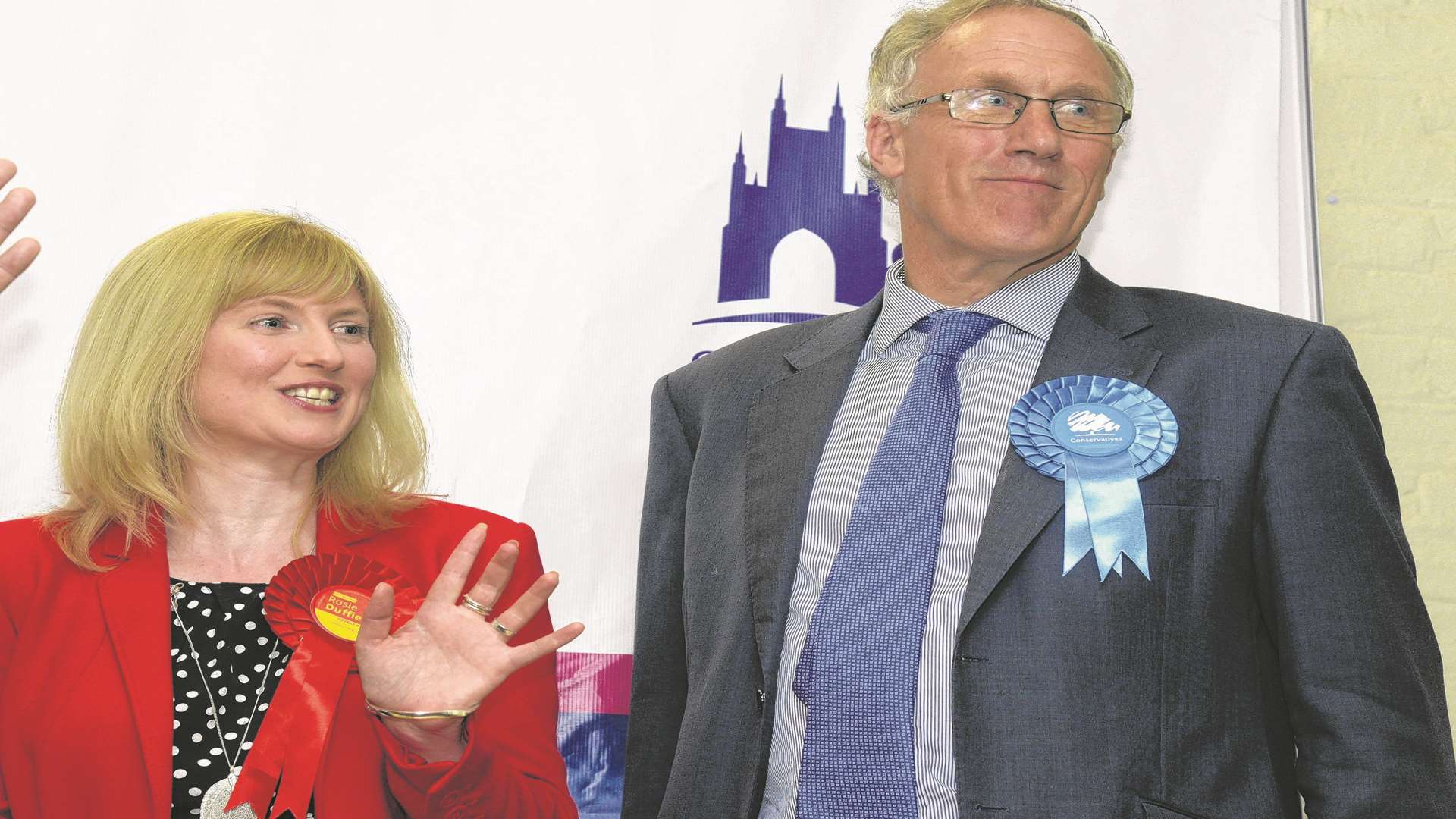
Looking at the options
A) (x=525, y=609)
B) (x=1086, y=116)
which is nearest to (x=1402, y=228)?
(x=1086, y=116)

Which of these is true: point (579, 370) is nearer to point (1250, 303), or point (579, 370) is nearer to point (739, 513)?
Answer: point (739, 513)

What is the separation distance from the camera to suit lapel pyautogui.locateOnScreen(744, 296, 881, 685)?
1.56m

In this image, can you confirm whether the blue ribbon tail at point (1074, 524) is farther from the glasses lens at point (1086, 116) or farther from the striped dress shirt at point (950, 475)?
the glasses lens at point (1086, 116)

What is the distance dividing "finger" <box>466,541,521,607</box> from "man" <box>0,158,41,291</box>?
0.58 metres

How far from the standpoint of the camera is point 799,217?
7.42 feet

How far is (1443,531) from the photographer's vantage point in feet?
7.47

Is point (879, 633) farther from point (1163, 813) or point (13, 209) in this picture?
point (13, 209)

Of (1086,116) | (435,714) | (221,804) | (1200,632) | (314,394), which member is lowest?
(221,804)

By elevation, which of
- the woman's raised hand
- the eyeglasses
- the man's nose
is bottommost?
the woman's raised hand

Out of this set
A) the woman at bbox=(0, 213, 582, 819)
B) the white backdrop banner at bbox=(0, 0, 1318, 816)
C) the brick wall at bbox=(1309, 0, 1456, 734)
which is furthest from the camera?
the brick wall at bbox=(1309, 0, 1456, 734)

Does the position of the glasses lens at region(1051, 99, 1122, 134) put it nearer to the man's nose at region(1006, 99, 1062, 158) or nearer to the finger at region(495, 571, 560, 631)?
the man's nose at region(1006, 99, 1062, 158)

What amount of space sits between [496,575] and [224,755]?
1.26 feet

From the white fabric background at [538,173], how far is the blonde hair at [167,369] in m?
0.38

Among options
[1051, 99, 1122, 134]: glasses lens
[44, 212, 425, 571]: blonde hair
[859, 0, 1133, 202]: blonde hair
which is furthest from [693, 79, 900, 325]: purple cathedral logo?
[44, 212, 425, 571]: blonde hair
